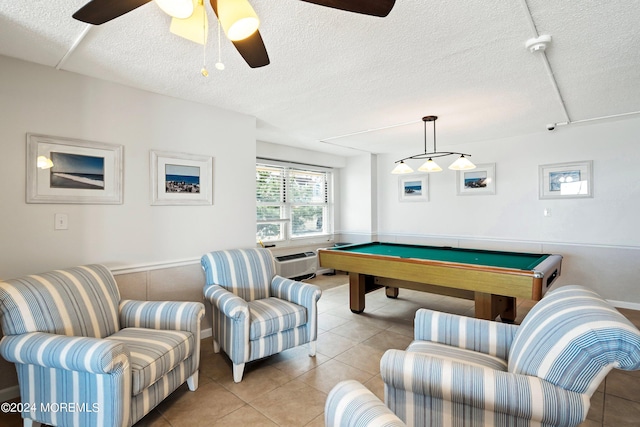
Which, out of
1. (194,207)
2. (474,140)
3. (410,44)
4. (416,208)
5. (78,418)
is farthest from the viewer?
(416,208)


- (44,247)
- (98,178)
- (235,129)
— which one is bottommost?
(44,247)

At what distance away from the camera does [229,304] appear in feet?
7.43

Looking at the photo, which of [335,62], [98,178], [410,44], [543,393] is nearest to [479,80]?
[410,44]

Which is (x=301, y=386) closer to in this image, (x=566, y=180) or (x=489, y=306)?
(x=489, y=306)

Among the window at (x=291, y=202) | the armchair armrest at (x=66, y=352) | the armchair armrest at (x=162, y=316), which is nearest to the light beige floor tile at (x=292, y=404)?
the armchair armrest at (x=162, y=316)

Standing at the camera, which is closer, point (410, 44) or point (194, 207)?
point (410, 44)

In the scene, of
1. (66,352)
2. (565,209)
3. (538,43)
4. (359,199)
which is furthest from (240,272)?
(565,209)

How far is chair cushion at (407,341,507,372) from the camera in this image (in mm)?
1558

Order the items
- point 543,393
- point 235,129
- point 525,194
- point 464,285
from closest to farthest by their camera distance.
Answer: point 543,393
point 464,285
point 235,129
point 525,194

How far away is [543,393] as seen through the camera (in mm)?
1105

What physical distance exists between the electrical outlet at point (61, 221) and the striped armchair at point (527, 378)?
2.41 m

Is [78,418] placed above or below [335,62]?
below

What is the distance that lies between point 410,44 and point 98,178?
2.54 meters

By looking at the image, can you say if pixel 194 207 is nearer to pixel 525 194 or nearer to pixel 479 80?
pixel 479 80
